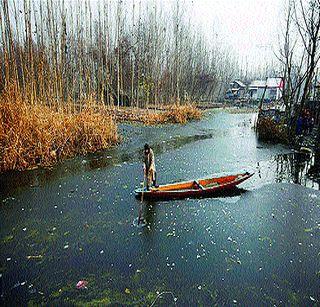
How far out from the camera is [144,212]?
548 centimetres

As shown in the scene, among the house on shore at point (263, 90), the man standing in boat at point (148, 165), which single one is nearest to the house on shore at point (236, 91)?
the house on shore at point (263, 90)

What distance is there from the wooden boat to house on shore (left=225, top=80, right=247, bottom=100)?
135ft

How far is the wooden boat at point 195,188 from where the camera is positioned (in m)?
5.92

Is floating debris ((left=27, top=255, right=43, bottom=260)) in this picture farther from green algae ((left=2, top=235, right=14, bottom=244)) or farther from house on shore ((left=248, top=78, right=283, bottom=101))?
house on shore ((left=248, top=78, right=283, bottom=101))

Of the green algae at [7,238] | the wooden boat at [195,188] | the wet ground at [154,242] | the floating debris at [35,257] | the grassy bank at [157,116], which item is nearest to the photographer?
the wet ground at [154,242]

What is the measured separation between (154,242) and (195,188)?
2029mm

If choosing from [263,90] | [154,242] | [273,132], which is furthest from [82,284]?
[263,90]

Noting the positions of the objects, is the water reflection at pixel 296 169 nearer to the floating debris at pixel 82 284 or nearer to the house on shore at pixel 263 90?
the floating debris at pixel 82 284

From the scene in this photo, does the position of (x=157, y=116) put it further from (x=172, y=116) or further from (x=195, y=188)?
(x=195, y=188)

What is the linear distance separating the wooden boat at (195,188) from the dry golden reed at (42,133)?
3.84 metres

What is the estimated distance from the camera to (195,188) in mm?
6223

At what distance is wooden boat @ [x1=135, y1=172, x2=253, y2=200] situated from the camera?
592 cm

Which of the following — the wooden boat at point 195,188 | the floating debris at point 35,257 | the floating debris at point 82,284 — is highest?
the wooden boat at point 195,188

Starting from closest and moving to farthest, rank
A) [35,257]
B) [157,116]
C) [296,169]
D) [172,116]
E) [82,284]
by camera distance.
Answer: [82,284] → [35,257] → [296,169] → [157,116] → [172,116]
